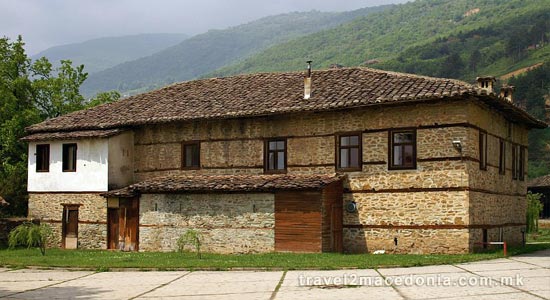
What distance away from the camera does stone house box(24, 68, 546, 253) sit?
22.1 meters

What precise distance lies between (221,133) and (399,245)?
836 cm

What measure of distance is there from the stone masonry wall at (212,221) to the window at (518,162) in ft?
36.0

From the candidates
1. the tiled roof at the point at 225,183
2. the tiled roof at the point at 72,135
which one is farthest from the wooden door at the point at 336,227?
the tiled roof at the point at 72,135

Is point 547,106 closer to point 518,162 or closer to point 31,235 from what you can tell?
point 518,162

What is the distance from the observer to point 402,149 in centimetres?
2289

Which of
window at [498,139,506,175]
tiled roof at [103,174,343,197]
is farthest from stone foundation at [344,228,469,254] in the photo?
window at [498,139,506,175]

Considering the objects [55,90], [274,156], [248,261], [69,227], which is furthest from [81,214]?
[55,90]

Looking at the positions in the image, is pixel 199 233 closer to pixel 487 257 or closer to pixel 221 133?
pixel 221 133

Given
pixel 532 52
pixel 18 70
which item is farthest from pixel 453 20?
pixel 18 70

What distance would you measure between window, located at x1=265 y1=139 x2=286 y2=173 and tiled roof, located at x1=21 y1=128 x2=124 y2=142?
6808 millimetres

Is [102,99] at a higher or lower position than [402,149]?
higher

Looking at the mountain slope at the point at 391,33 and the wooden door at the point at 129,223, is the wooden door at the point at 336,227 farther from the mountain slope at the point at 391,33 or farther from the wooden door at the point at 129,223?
the mountain slope at the point at 391,33

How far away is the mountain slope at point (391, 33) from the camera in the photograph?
410 ft

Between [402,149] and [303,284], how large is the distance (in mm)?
9888
